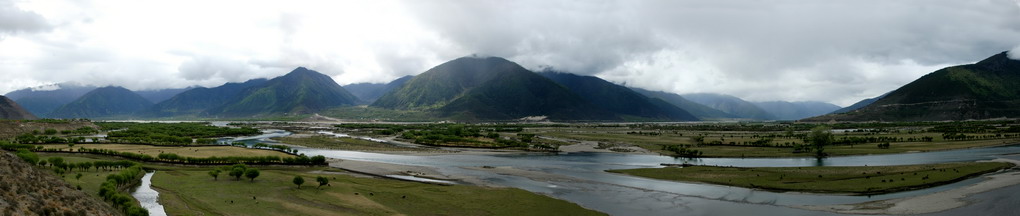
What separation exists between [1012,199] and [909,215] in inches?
571

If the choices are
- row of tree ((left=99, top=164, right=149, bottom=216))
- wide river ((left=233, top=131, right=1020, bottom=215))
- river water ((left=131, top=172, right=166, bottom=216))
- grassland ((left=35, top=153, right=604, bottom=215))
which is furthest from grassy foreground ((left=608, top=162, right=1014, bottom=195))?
row of tree ((left=99, top=164, right=149, bottom=216))

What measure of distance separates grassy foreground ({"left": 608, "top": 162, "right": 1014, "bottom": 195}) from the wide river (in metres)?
2.16

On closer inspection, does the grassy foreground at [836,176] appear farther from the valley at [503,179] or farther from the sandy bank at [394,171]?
the sandy bank at [394,171]

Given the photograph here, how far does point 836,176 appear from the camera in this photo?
65.8 metres

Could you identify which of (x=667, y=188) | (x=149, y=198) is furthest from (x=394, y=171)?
(x=667, y=188)

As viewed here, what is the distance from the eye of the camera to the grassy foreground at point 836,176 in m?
58.5

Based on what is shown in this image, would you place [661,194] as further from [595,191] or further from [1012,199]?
[1012,199]

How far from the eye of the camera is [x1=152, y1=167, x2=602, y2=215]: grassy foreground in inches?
1827

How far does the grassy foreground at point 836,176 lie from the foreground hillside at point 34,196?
6605 centimetres

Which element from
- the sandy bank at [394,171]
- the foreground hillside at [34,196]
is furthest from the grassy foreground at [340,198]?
the foreground hillside at [34,196]

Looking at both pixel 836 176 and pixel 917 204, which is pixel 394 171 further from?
Answer: pixel 917 204

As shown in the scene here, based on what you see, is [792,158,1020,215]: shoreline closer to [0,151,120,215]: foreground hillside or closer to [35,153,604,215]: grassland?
[35,153,604,215]: grassland

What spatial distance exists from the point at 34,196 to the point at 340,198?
24598 millimetres

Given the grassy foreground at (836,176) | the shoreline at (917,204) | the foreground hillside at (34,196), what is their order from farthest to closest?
the grassy foreground at (836,176), the shoreline at (917,204), the foreground hillside at (34,196)
